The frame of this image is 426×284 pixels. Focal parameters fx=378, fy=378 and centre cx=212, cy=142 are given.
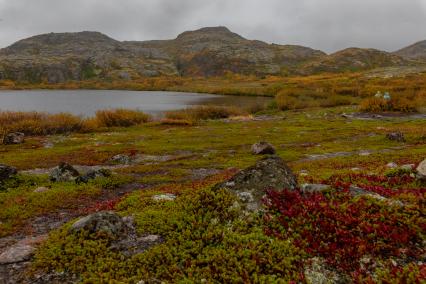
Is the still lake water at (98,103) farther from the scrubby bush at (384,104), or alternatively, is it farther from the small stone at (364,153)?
the small stone at (364,153)

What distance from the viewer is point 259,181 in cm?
1229

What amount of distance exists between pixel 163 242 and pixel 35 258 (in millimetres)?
3322

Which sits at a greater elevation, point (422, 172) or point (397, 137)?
point (422, 172)

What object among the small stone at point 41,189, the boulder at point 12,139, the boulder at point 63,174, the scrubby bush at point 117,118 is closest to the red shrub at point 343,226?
the small stone at point 41,189

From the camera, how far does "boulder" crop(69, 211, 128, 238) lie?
10711mm

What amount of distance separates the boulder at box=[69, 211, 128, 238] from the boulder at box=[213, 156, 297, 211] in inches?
129

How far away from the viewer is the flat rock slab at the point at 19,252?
9959 mm

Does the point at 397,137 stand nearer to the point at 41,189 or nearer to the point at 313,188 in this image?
the point at 313,188

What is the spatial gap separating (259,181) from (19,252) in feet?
23.8

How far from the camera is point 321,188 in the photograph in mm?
12586

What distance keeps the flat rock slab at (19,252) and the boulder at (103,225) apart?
1107 mm

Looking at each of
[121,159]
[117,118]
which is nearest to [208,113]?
[117,118]

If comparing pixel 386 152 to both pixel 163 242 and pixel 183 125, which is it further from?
pixel 183 125

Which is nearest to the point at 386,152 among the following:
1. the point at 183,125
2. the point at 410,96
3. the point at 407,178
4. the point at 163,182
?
the point at 407,178
